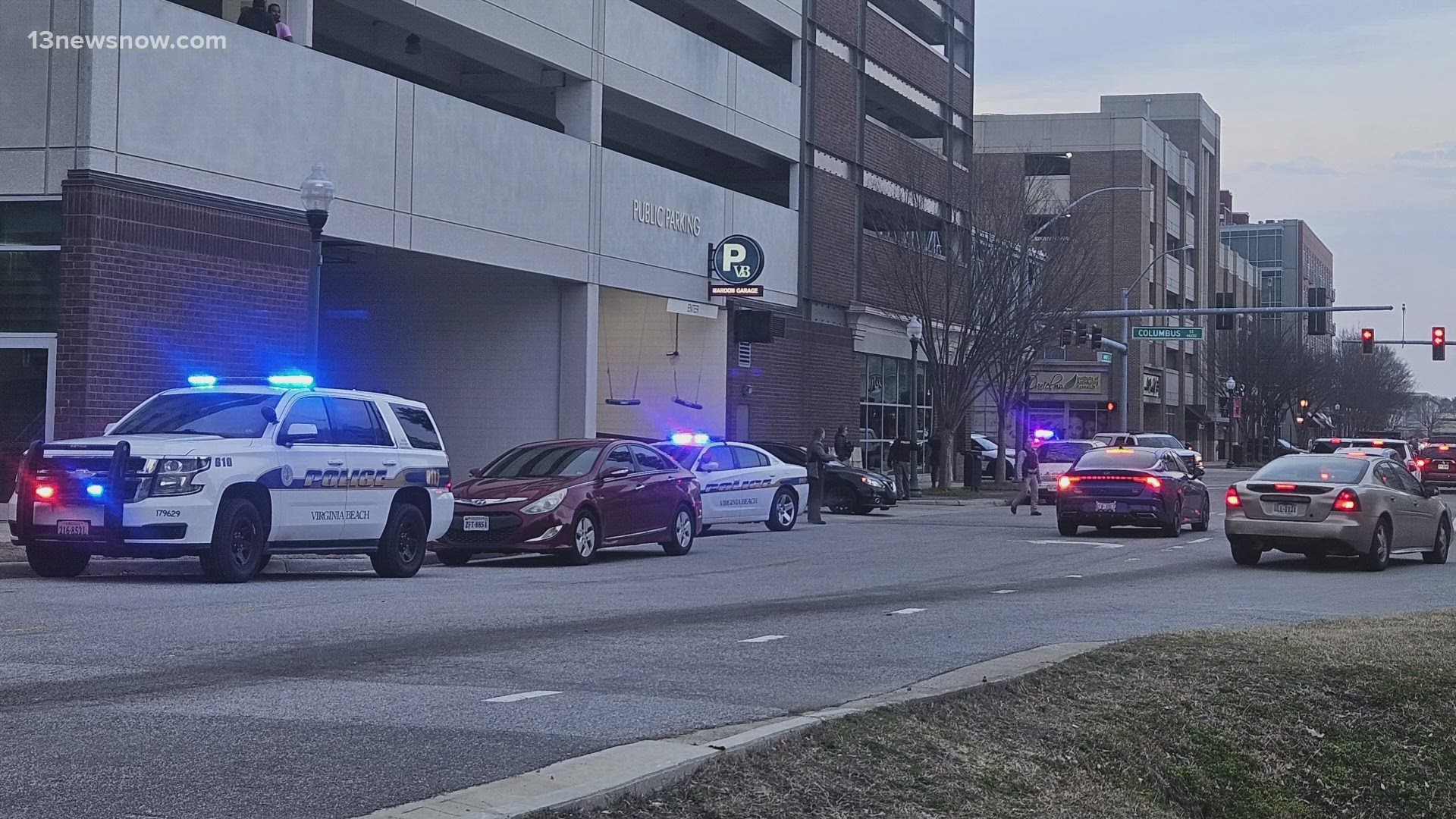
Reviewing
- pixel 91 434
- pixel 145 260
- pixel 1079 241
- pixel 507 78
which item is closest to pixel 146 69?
pixel 145 260

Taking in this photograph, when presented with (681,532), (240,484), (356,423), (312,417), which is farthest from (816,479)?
(240,484)

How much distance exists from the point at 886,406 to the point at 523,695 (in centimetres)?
3980

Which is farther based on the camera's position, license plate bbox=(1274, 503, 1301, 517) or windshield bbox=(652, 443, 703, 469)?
windshield bbox=(652, 443, 703, 469)

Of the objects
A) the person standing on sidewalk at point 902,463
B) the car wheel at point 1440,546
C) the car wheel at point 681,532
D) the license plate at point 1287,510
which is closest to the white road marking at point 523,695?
the car wheel at point 681,532

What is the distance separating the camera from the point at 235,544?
50.4ft

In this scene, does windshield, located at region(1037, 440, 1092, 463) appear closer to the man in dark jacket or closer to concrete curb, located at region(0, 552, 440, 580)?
the man in dark jacket

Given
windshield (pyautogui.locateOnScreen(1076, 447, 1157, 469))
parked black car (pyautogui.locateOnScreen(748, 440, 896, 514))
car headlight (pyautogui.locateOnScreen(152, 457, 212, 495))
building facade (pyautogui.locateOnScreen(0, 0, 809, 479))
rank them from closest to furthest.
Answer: car headlight (pyautogui.locateOnScreen(152, 457, 212, 495)) < building facade (pyautogui.locateOnScreen(0, 0, 809, 479)) < windshield (pyautogui.locateOnScreen(1076, 447, 1157, 469)) < parked black car (pyautogui.locateOnScreen(748, 440, 896, 514))

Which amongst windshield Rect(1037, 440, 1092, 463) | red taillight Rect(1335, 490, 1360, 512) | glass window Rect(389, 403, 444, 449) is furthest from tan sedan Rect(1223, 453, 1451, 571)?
windshield Rect(1037, 440, 1092, 463)

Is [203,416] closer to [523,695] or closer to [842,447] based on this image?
[523,695]

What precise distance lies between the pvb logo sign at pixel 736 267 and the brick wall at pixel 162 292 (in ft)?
44.9

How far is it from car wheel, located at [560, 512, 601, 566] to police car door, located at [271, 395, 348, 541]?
3.41 meters

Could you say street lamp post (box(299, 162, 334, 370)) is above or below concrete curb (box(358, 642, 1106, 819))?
above

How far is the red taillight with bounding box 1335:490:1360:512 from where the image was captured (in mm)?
19734

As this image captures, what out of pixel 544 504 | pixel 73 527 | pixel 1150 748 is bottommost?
pixel 1150 748
